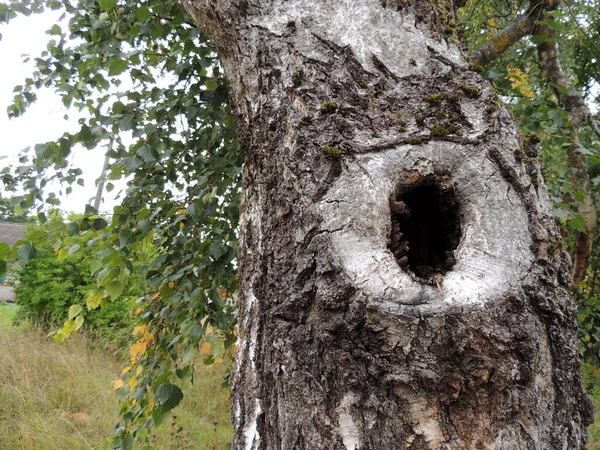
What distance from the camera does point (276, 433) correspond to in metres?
0.90

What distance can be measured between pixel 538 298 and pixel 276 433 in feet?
1.84

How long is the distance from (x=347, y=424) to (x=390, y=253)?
0.32m

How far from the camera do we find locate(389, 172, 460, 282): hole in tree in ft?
3.05

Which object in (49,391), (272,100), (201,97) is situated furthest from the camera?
(49,391)

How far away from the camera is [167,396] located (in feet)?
4.65

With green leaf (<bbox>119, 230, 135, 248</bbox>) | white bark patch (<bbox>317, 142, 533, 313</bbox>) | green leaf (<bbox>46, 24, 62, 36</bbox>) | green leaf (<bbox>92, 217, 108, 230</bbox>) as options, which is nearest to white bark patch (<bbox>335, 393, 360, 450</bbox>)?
white bark patch (<bbox>317, 142, 533, 313</bbox>)

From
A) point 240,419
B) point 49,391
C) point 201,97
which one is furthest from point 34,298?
point 240,419

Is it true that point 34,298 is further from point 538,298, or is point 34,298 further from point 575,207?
point 538,298

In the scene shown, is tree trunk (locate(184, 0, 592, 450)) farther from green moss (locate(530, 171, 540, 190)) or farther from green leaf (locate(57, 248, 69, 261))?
green leaf (locate(57, 248, 69, 261))

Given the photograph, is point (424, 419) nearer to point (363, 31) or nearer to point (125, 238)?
point (363, 31)

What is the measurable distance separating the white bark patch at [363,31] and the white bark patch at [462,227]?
9.4 inches

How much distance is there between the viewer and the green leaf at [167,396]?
55.5 inches

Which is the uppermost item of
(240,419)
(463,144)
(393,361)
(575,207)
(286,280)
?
(575,207)

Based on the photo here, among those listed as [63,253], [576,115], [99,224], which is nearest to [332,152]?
[99,224]
